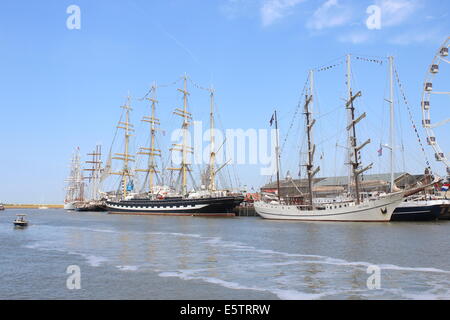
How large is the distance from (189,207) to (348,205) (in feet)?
145

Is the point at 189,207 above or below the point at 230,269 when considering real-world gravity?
above

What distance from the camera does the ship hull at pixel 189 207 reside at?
100875 millimetres

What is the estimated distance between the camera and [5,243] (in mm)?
41188

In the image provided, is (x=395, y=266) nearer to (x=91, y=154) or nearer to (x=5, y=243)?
(x=5, y=243)

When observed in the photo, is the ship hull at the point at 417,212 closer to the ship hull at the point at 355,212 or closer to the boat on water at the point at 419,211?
the boat on water at the point at 419,211

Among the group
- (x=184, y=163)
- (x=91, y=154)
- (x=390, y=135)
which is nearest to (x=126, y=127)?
(x=184, y=163)

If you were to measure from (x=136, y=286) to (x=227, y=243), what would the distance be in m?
19.8

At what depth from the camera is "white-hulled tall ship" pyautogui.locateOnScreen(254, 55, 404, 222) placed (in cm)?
6744

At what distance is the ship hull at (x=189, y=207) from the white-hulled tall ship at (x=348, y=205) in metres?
11.7

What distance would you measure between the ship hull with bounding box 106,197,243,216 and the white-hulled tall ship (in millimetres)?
11679

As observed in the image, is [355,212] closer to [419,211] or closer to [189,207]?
[419,211]

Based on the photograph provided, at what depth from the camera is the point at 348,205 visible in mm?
71062

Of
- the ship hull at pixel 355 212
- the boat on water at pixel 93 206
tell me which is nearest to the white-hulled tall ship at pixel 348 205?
the ship hull at pixel 355 212

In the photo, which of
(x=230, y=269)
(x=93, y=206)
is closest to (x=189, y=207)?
(x=230, y=269)
